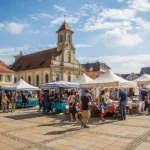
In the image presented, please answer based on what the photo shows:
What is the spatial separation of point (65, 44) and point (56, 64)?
18.6ft

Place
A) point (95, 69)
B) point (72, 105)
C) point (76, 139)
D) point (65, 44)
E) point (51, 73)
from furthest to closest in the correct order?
point (95, 69) < point (65, 44) < point (51, 73) < point (72, 105) < point (76, 139)

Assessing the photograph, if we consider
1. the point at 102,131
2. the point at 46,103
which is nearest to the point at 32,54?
the point at 46,103

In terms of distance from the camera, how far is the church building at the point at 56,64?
48.8 m

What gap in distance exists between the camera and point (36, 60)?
54125mm

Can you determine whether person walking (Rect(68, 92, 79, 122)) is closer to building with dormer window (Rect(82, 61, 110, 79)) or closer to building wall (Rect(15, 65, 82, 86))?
building wall (Rect(15, 65, 82, 86))

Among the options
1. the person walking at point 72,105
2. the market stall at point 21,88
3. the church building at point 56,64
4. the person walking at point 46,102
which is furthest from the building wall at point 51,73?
the person walking at point 72,105

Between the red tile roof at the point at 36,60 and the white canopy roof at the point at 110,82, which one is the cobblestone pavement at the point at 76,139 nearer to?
the white canopy roof at the point at 110,82

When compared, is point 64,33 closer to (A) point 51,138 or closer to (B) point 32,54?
(B) point 32,54

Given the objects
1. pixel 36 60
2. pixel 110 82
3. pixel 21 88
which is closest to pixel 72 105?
pixel 110 82

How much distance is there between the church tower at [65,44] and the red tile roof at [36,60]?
1415 mm

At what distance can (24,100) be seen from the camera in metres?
21.5

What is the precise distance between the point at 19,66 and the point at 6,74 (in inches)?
647

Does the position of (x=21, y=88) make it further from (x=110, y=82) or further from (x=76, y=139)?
(x=76, y=139)

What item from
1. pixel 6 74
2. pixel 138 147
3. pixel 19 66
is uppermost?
pixel 19 66
